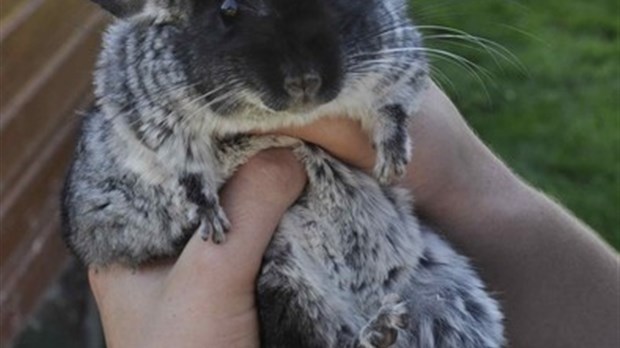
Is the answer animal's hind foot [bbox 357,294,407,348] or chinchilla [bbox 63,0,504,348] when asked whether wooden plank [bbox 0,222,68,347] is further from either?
animal's hind foot [bbox 357,294,407,348]

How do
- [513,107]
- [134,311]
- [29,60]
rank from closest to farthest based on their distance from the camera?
1. [134,311]
2. [29,60]
3. [513,107]

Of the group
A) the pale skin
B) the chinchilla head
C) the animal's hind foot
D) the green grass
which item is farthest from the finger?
the green grass

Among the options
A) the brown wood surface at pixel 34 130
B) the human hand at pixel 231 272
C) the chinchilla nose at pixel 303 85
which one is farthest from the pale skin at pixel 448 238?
the brown wood surface at pixel 34 130

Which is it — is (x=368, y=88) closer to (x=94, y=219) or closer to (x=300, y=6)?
(x=300, y=6)

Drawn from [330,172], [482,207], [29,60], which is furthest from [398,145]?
[29,60]

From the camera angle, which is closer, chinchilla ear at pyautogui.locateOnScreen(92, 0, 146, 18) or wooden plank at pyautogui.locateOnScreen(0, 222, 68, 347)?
chinchilla ear at pyautogui.locateOnScreen(92, 0, 146, 18)

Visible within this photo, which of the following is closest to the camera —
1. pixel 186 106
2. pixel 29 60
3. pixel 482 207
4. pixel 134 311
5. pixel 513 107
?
pixel 186 106

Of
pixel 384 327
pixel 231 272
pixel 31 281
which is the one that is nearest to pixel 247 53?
pixel 231 272

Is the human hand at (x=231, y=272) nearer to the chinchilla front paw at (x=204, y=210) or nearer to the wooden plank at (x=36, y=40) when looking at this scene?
the chinchilla front paw at (x=204, y=210)
